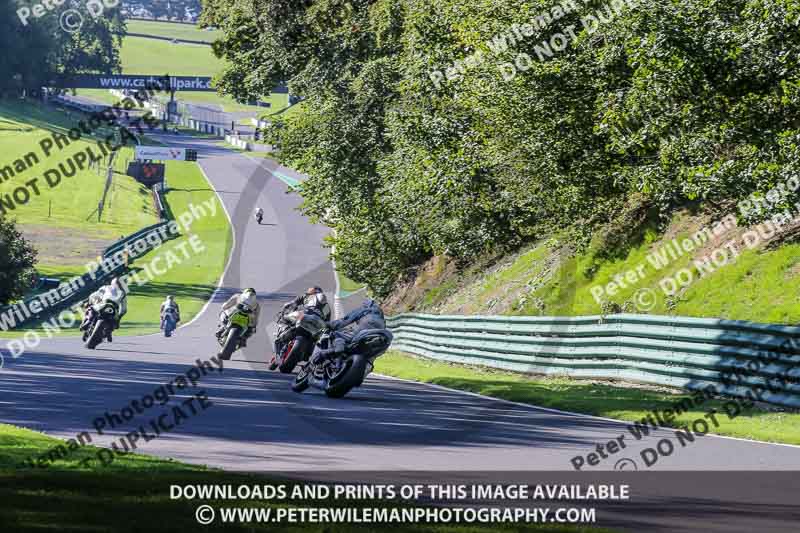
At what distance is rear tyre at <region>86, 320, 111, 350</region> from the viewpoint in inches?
1022

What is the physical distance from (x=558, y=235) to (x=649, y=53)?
1013 centimetres

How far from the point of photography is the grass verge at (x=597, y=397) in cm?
1452

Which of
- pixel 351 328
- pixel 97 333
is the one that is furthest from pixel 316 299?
pixel 97 333

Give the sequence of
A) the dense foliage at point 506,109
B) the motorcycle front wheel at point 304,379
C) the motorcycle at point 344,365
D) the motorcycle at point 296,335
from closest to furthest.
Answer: the motorcycle at point 344,365 < the motorcycle front wheel at point 304,379 < the dense foliage at point 506,109 < the motorcycle at point 296,335

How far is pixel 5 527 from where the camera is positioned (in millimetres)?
6379

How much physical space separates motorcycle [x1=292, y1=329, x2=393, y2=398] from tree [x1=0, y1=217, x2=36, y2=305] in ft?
110

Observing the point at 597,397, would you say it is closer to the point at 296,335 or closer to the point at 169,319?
the point at 296,335

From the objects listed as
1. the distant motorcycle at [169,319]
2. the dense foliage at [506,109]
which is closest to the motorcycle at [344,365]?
the dense foliage at [506,109]

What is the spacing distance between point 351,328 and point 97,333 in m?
10.7

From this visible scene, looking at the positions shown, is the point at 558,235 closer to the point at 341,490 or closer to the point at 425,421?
the point at 425,421

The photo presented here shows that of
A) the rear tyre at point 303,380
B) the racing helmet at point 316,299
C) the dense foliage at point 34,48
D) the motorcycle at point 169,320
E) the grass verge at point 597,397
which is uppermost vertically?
the dense foliage at point 34,48

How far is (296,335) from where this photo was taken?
63.7ft

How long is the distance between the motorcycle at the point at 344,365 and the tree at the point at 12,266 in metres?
33.4

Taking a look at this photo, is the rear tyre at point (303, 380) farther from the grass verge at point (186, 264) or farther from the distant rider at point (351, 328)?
the grass verge at point (186, 264)
